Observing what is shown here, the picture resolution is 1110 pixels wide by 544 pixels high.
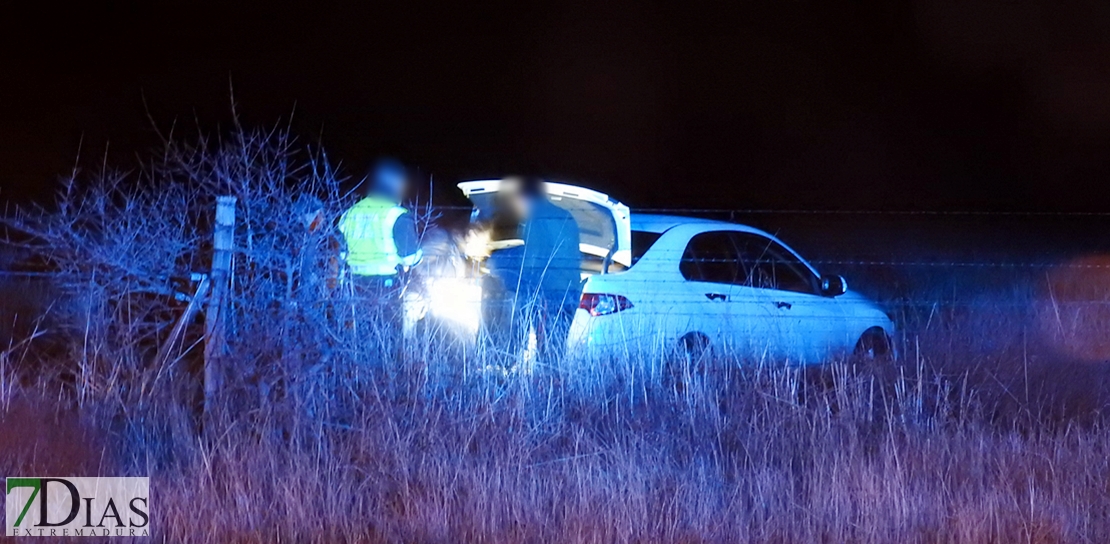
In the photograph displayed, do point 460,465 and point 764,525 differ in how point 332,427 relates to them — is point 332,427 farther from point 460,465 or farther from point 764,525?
point 764,525

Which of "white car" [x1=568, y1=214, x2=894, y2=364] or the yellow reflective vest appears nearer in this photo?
the yellow reflective vest

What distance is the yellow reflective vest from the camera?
245 inches

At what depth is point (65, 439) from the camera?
5426mm

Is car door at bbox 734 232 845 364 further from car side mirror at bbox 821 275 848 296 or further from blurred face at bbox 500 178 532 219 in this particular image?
blurred face at bbox 500 178 532 219

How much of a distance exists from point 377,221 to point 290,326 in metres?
0.85


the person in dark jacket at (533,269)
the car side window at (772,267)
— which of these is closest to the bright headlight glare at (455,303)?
the person in dark jacket at (533,269)

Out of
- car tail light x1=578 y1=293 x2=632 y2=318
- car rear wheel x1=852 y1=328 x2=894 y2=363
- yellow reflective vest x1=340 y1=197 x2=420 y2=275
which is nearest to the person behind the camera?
yellow reflective vest x1=340 y1=197 x2=420 y2=275

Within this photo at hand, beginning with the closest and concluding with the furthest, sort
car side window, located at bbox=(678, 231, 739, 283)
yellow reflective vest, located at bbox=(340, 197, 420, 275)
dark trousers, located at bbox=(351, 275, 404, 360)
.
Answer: dark trousers, located at bbox=(351, 275, 404, 360) → yellow reflective vest, located at bbox=(340, 197, 420, 275) → car side window, located at bbox=(678, 231, 739, 283)

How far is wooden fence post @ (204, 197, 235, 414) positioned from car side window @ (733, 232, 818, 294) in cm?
395

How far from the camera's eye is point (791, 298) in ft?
27.0

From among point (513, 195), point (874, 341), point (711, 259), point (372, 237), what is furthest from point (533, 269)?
point (874, 341)

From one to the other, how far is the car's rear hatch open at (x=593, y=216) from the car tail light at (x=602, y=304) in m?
0.24

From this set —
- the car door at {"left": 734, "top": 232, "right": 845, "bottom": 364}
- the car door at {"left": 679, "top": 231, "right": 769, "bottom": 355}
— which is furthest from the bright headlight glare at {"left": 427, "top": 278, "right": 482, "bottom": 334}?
the car door at {"left": 734, "top": 232, "right": 845, "bottom": 364}

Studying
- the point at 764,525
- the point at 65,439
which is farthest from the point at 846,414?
the point at 65,439
